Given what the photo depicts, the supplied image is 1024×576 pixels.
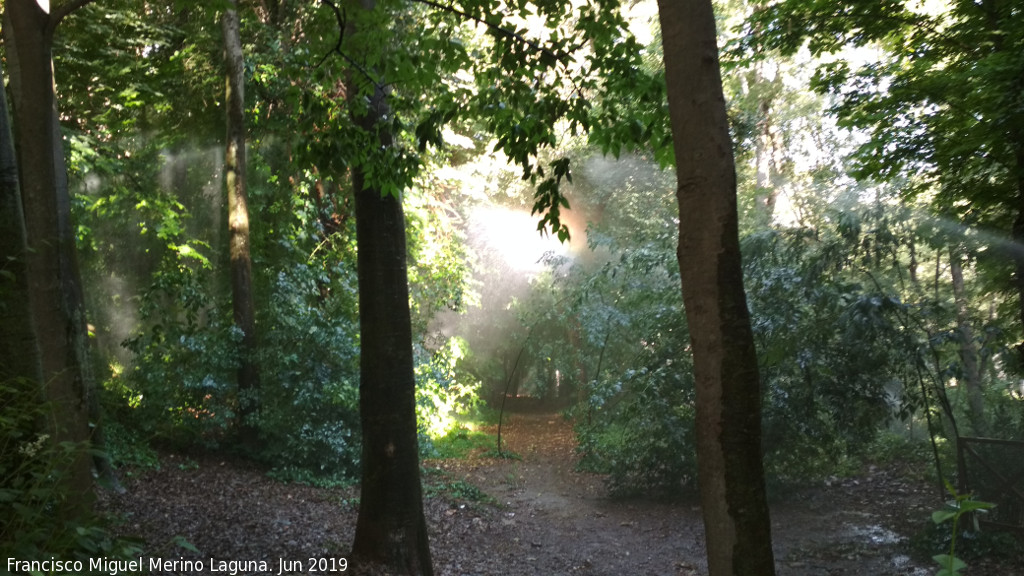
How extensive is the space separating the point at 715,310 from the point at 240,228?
434 inches

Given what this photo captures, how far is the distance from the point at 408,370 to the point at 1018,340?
26.5 feet

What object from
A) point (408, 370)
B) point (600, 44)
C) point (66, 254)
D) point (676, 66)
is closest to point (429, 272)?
point (66, 254)

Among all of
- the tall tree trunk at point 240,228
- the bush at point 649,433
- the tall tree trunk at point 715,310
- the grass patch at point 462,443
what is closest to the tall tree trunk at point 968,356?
the bush at point 649,433

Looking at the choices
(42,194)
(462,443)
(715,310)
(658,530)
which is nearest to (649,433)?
(658,530)

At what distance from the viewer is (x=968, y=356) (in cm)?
1206

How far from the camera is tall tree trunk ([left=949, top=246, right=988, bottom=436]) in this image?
10.0 metres

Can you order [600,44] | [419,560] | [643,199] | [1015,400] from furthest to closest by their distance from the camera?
[643,199]
[1015,400]
[419,560]
[600,44]

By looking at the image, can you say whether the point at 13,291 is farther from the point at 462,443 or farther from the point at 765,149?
the point at 765,149

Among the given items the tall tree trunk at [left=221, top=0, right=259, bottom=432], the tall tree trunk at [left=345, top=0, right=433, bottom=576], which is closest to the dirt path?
the tall tree trunk at [left=345, top=0, right=433, bottom=576]

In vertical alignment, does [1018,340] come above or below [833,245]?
below

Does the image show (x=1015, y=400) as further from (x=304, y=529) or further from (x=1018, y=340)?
(x=304, y=529)

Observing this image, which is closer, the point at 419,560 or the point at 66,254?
the point at 419,560

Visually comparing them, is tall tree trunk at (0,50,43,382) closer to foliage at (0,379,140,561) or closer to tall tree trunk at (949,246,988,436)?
foliage at (0,379,140,561)

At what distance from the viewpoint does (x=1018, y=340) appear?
377 inches
